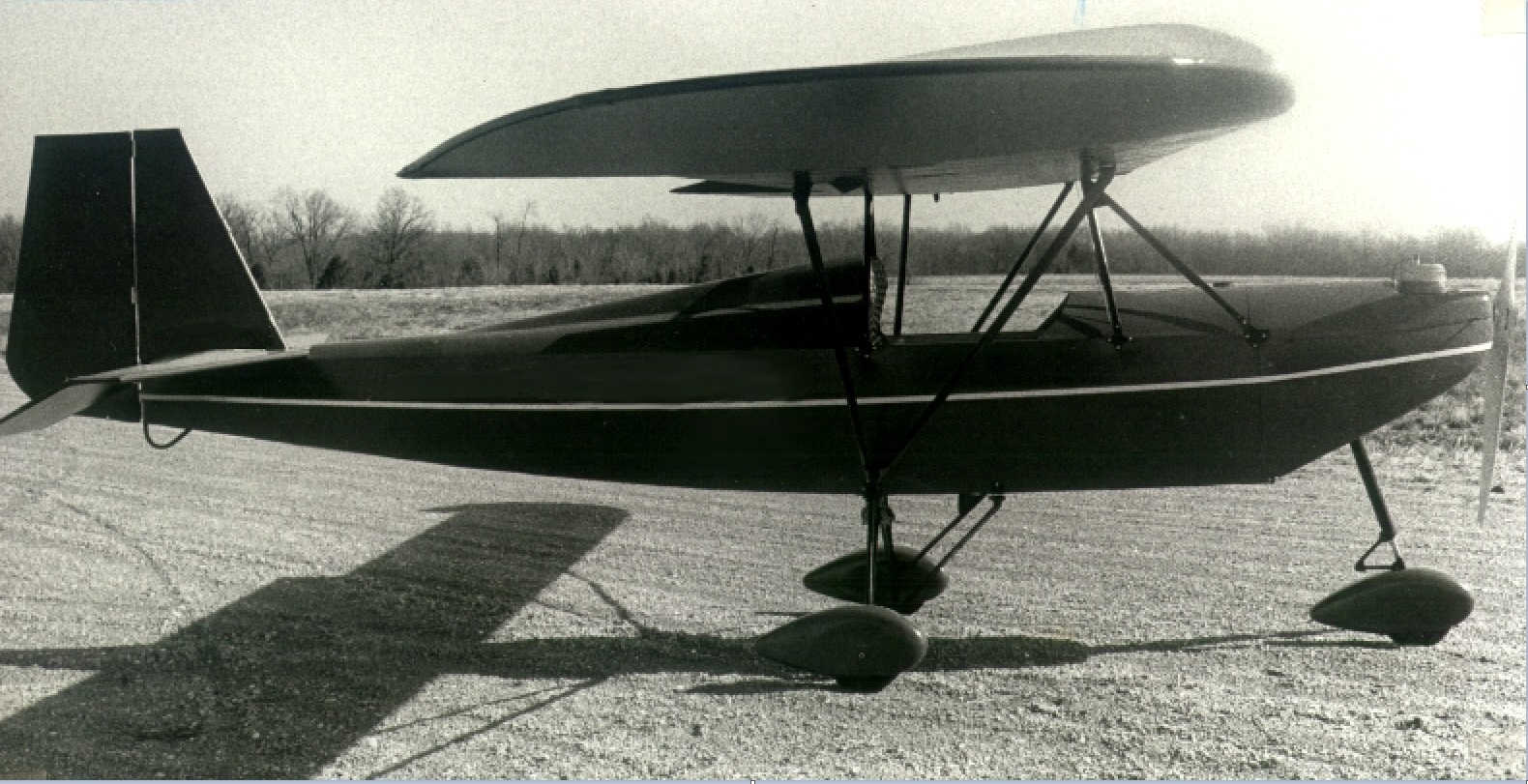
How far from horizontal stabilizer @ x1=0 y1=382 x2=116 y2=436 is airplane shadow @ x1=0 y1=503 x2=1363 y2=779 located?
1210 mm

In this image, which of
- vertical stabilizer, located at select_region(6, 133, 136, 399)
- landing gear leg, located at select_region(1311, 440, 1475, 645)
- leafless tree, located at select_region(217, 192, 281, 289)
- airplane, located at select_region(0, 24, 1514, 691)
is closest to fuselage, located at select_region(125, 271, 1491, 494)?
airplane, located at select_region(0, 24, 1514, 691)

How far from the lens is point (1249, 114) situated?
14.0 ft

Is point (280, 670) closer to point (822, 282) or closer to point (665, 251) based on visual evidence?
point (822, 282)

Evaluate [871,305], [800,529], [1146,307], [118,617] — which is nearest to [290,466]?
[118,617]

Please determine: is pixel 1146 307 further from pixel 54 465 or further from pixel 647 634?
pixel 54 465

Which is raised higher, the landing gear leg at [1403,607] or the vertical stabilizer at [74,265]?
the vertical stabilizer at [74,265]

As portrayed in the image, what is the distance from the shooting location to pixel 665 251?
18781 millimetres

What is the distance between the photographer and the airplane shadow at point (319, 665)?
14.5ft

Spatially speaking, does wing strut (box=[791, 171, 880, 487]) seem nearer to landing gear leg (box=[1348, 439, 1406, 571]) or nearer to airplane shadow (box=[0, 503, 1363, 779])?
airplane shadow (box=[0, 503, 1363, 779])

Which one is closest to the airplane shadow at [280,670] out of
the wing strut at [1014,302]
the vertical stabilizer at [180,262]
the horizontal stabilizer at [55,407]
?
the horizontal stabilizer at [55,407]

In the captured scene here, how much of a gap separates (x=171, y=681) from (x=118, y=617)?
1.25 metres

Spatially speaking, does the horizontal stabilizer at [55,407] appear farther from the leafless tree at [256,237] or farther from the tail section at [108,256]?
the leafless tree at [256,237]

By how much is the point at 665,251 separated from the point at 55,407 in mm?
13257

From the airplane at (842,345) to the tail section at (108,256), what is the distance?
0.01 metres
